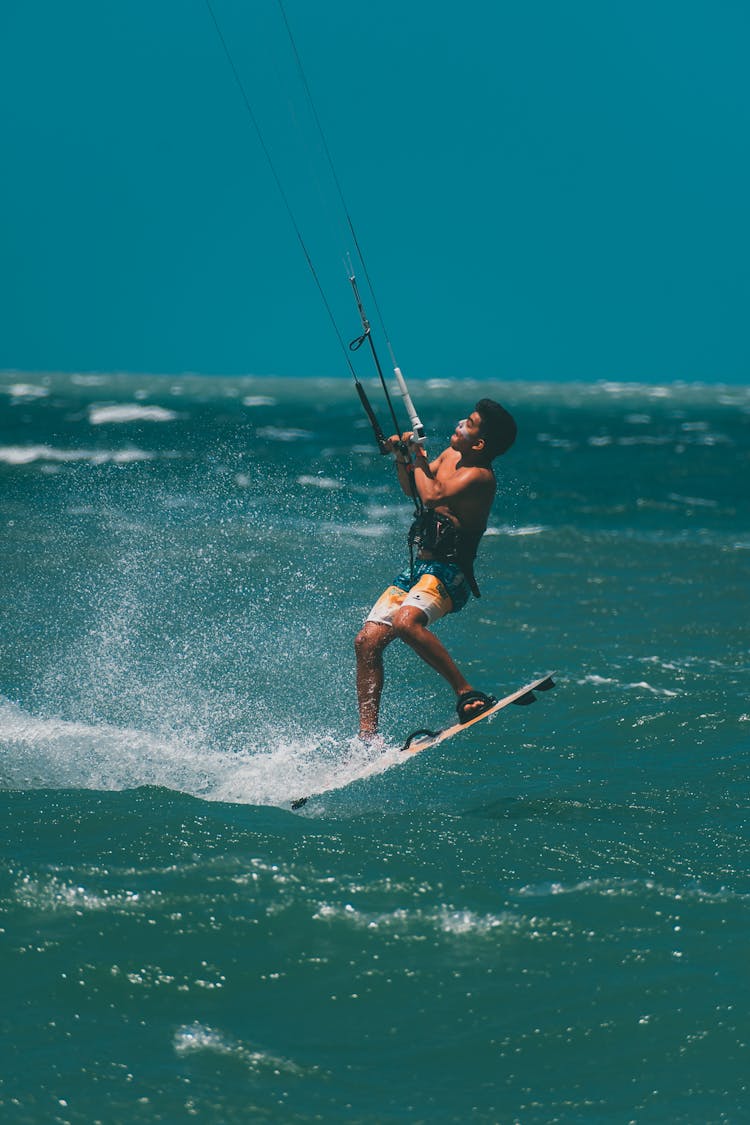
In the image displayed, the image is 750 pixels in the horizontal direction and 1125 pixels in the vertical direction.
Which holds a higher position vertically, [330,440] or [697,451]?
[330,440]

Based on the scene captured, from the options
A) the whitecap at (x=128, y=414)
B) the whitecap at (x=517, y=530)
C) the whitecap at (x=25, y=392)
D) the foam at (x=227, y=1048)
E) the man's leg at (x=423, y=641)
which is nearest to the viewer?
the foam at (x=227, y=1048)

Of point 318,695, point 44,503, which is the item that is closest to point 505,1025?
point 318,695

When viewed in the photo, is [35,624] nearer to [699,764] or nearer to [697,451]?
[699,764]

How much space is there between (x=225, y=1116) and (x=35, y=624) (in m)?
8.28

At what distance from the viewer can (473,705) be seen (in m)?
7.84

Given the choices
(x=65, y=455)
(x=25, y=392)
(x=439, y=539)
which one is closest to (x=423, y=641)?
(x=439, y=539)

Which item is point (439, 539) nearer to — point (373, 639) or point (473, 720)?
point (373, 639)

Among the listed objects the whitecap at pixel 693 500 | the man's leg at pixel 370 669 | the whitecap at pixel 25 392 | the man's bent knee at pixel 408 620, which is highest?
the man's bent knee at pixel 408 620

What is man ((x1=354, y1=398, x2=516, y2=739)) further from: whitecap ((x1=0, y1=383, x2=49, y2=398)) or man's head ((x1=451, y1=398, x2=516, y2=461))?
whitecap ((x1=0, y1=383, x2=49, y2=398))

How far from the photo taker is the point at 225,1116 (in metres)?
4.45

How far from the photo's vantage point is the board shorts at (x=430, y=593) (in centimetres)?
807

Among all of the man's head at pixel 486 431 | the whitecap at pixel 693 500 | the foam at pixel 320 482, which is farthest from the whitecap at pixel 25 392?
the man's head at pixel 486 431

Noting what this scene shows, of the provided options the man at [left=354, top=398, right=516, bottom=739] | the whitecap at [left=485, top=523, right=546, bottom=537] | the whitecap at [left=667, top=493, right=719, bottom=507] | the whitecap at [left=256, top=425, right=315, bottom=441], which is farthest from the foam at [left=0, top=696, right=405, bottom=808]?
the whitecap at [left=256, top=425, right=315, bottom=441]

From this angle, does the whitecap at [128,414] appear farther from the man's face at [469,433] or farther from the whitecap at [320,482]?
the man's face at [469,433]
